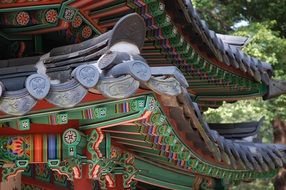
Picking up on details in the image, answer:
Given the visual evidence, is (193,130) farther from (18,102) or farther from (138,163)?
(18,102)

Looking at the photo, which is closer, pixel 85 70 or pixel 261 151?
pixel 85 70

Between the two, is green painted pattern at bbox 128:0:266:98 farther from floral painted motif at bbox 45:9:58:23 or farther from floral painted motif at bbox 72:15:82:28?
floral painted motif at bbox 45:9:58:23

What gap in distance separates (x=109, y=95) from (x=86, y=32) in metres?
1.31

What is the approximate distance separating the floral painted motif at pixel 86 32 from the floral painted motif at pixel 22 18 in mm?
369

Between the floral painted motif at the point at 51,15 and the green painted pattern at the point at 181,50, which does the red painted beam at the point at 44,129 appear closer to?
the floral painted motif at the point at 51,15

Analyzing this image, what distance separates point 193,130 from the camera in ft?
10.4

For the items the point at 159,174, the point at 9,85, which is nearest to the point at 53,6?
the point at 9,85

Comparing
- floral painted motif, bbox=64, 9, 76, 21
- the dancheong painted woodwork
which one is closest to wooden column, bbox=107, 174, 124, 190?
the dancheong painted woodwork

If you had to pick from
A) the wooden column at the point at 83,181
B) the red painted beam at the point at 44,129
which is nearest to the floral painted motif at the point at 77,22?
the red painted beam at the point at 44,129

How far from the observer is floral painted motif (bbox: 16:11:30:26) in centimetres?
319

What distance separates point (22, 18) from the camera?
320cm

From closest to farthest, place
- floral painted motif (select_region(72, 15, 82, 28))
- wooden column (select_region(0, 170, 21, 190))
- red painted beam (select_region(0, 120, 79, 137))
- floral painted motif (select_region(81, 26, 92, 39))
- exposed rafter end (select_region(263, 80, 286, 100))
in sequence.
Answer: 1. red painted beam (select_region(0, 120, 79, 137))
2. floral painted motif (select_region(72, 15, 82, 28))
3. floral painted motif (select_region(81, 26, 92, 39))
4. wooden column (select_region(0, 170, 21, 190))
5. exposed rafter end (select_region(263, 80, 286, 100))

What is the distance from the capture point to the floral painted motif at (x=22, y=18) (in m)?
3.19

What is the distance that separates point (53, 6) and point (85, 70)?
3.39ft
